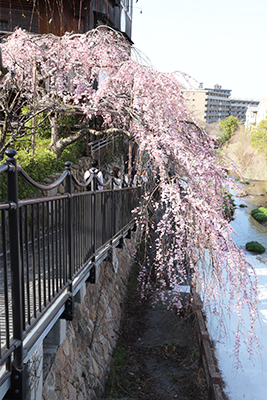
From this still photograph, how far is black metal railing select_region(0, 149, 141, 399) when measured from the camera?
202 centimetres


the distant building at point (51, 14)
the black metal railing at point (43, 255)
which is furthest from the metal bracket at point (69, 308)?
the distant building at point (51, 14)

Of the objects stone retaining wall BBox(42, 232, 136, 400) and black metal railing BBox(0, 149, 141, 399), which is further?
stone retaining wall BBox(42, 232, 136, 400)

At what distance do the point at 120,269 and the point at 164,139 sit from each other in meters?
6.17

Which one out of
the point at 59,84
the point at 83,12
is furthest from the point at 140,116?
the point at 83,12

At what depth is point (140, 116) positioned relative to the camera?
7.07 meters

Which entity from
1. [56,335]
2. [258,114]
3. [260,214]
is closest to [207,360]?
[56,335]

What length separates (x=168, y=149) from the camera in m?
6.24

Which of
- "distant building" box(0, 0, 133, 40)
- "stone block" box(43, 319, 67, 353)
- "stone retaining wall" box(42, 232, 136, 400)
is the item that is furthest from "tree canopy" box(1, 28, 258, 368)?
"distant building" box(0, 0, 133, 40)

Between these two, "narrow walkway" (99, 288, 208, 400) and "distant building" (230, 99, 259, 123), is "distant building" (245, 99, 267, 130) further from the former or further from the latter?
"narrow walkway" (99, 288, 208, 400)

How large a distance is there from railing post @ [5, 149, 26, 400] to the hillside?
39.7m

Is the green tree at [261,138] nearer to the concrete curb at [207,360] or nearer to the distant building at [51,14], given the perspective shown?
the distant building at [51,14]

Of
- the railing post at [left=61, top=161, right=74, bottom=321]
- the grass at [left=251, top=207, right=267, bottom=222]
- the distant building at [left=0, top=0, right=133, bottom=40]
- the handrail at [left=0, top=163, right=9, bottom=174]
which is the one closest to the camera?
the handrail at [left=0, top=163, right=9, bottom=174]

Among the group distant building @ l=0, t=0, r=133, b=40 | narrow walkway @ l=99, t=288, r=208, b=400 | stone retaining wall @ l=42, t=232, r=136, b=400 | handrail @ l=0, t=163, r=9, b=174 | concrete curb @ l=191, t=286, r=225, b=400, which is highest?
distant building @ l=0, t=0, r=133, b=40

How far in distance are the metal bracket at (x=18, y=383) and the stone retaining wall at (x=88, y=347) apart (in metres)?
2.01
